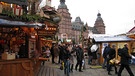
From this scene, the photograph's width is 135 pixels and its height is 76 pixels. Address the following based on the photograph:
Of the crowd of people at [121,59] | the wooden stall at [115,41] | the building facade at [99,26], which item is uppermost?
the building facade at [99,26]

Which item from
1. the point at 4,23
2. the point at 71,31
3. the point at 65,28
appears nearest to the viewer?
the point at 4,23

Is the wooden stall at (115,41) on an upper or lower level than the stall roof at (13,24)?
lower

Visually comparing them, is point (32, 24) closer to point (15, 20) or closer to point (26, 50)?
point (15, 20)

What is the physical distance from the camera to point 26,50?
1095 centimetres

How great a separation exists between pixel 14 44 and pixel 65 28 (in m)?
100

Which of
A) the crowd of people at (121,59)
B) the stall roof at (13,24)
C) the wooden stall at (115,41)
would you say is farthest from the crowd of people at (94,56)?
the stall roof at (13,24)

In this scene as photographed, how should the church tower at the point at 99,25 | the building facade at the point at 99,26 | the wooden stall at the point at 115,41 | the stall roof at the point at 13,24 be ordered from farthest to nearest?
the building facade at the point at 99,26 < the church tower at the point at 99,25 < the wooden stall at the point at 115,41 < the stall roof at the point at 13,24

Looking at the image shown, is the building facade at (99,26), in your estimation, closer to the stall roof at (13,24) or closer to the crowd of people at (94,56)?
the crowd of people at (94,56)

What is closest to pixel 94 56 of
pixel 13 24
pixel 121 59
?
pixel 121 59

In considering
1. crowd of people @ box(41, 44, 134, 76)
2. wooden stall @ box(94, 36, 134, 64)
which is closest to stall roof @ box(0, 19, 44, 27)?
crowd of people @ box(41, 44, 134, 76)

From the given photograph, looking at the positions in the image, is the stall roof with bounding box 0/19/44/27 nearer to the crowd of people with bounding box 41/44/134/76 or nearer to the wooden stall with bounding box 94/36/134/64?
the crowd of people with bounding box 41/44/134/76

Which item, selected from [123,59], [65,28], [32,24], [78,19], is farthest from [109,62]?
[78,19]

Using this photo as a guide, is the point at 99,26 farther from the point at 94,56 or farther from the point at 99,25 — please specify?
the point at 94,56

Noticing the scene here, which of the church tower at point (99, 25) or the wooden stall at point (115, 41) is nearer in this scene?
the wooden stall at point (115, 41)
